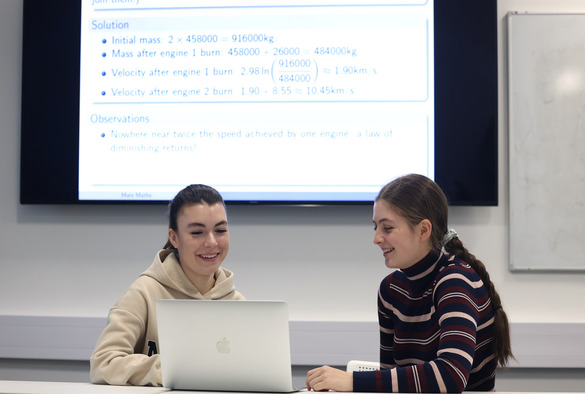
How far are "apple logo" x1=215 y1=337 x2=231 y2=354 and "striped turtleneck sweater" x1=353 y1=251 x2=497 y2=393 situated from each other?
12.1 inches

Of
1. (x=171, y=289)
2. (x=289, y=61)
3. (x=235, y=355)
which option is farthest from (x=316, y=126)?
(x=235, y=355)

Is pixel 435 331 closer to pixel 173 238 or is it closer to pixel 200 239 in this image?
pixel 200 239

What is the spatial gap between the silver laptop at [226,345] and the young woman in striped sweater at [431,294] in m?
0.15

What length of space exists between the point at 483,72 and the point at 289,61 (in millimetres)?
890

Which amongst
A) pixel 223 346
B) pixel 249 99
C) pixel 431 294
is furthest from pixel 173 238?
pixel 249 99

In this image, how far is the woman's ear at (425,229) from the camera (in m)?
1.86

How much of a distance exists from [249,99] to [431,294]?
1552 millimetres

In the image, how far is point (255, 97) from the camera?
3062mm

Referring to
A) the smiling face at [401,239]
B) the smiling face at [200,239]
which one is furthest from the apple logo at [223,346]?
the smiling face at [200,239]

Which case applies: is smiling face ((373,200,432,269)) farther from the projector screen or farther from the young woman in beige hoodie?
the projector screen

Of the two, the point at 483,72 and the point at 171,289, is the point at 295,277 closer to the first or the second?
the point at 171,289

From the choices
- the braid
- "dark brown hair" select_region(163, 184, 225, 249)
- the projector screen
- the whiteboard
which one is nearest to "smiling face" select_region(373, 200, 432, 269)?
the braid

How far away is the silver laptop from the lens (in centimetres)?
148

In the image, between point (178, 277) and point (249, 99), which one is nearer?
point (178, 277)
